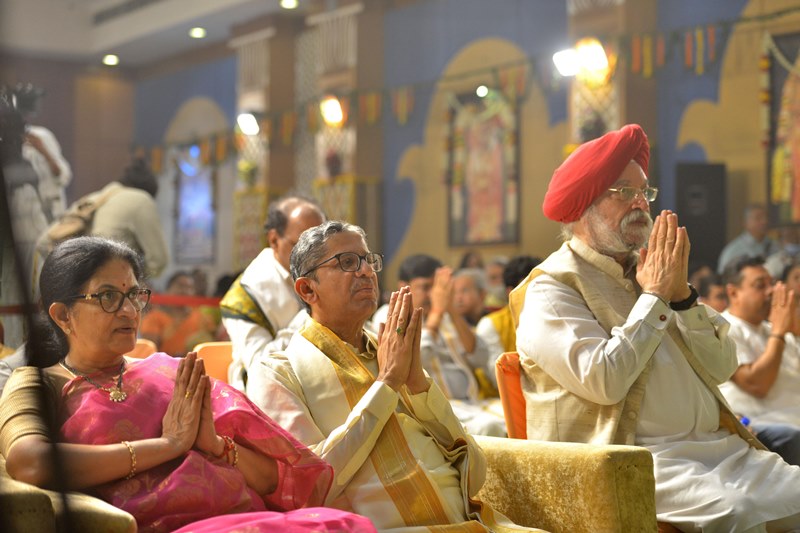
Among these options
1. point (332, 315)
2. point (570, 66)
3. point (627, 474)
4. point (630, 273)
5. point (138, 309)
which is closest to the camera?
point (138, 309)

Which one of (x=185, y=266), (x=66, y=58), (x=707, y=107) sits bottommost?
(x=185, y=266)

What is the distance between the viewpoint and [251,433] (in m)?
2.26

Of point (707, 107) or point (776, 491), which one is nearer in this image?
point (776, 491)

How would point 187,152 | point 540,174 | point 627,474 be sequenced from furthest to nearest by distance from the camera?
point 187,152 → point 540,174 → point 627,474

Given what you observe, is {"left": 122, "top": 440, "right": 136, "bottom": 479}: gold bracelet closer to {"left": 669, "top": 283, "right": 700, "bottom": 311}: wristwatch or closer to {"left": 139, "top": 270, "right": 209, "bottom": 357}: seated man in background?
{"left": 669, "top": 283, "right": 700, "bottom": 311}: wristwatch

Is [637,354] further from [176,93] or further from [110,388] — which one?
[176,93]

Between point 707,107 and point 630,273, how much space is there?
265 inches

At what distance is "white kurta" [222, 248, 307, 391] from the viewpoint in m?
3.76

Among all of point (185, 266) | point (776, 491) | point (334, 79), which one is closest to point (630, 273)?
point (776, 491)

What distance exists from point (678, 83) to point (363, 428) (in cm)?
790

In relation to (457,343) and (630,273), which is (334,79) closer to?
(457,343)

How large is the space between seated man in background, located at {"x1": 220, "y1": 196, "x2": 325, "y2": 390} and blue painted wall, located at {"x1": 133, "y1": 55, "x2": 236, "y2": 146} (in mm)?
11078

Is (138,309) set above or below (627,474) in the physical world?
above

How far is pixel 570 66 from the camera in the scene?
9406 mm
